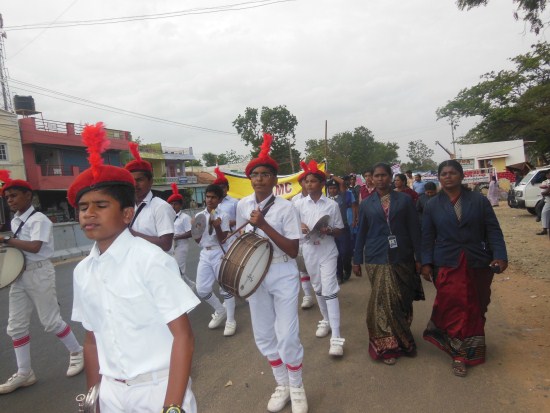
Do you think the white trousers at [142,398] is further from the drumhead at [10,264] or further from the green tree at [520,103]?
the green tree at [520,103]

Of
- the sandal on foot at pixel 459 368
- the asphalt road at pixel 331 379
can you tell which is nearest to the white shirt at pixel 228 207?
the asphalt road at pixel 331 379

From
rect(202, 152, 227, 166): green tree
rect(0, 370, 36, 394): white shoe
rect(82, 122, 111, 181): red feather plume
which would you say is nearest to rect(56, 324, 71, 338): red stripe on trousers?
rect(0, 370, 36, 394): white shoe

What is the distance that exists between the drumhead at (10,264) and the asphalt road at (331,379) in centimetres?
110

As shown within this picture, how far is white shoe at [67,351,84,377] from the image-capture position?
13.2 ft

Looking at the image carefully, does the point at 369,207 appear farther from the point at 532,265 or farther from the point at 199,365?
the point at 532,265

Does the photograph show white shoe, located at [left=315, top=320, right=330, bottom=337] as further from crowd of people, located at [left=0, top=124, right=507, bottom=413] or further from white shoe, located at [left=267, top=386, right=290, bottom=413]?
white shoe, located at [left=267, top=386, right=290, bottom=413]

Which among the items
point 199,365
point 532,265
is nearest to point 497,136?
point 532,265

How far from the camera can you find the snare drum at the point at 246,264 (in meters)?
3.01

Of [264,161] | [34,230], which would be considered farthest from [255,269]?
[34,230]

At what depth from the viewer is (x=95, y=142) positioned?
181 centimetres

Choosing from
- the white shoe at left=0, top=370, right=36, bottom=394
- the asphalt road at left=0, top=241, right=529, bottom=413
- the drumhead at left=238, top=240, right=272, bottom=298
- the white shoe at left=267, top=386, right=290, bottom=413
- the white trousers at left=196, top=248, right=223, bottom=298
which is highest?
the drumhead at left=238, top=240, right=272, bottom=298

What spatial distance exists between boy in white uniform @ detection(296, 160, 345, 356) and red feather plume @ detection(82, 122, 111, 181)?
2971 millimetres

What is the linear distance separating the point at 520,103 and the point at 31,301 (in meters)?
33.0

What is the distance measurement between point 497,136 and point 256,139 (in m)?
22.5
